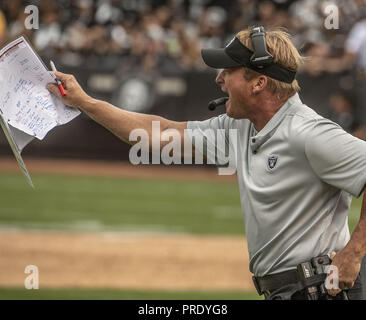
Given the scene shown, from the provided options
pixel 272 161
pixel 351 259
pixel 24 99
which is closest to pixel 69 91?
pixel 24 99

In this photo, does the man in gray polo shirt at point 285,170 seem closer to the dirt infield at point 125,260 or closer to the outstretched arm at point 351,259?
the outstretched arm at point 351,259

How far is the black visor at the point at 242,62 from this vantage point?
4.51 meters

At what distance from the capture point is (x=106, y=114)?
16.6 feet

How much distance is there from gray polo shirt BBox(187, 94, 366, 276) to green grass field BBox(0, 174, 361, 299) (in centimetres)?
846

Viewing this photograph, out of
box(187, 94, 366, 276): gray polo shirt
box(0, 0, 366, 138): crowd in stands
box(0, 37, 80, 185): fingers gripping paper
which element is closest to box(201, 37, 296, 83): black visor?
box(187, 94, 366, 276): gray polo shirt

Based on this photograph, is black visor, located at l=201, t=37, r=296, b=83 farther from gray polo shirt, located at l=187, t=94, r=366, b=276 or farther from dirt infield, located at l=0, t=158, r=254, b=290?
dirt infield, located at l=0, t=158, r=254, b=290

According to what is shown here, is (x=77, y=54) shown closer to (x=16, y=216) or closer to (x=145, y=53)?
(x=145, y=53)

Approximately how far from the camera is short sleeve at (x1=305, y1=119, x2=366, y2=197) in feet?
13.9

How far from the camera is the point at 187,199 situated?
15.9 meters

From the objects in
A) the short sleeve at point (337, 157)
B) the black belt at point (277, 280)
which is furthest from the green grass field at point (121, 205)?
the short sleeve at point (337, 157)

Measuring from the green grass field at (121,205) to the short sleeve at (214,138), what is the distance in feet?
26.0

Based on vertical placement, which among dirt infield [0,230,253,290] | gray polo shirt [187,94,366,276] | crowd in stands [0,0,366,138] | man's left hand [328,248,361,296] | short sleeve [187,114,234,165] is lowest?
man's left hand [328,248,361,296]

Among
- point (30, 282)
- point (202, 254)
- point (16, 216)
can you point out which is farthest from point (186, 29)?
point (30, 282)
